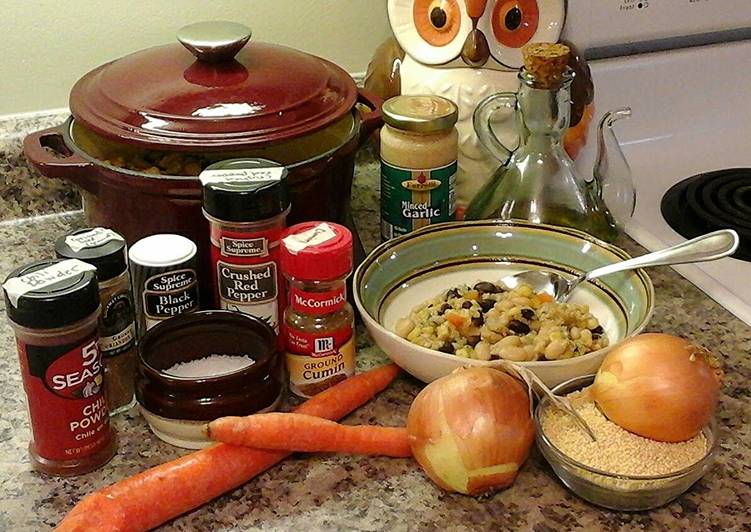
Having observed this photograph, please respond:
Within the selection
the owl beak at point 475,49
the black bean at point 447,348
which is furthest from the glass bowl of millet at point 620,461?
the owl beak at point 475,49

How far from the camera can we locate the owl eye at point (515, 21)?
1069mm

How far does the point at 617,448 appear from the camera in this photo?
0.77 meters

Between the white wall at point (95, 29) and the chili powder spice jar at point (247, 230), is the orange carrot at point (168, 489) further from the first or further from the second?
the white wall at point (95, 29)

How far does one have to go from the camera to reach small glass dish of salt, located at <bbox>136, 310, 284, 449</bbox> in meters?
0.82

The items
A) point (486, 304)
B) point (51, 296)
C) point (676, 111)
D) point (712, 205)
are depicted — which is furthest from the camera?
point (676, 111)

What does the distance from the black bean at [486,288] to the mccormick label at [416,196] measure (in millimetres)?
115

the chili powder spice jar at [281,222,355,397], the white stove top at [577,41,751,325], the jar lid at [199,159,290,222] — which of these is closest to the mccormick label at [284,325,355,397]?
the chili powder spice jar at [281,222,355,397]

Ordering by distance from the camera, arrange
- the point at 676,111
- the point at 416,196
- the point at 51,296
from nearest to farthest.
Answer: the point at 51,296, the point at 416,196, the point at 676,111

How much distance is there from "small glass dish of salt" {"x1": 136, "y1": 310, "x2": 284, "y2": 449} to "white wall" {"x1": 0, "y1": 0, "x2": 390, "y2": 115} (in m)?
0.45

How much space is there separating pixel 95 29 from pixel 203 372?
1.65 feet

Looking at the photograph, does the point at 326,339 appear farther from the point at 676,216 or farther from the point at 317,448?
the point at 676,216

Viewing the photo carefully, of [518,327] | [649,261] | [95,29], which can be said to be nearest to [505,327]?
[518,327]

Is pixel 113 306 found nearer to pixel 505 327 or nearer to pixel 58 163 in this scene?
pixel 58 163

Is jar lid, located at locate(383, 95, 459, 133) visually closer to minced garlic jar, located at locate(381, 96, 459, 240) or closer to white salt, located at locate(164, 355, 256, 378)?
minced garlic jar, located at locate(381, 96, 459, 240)
